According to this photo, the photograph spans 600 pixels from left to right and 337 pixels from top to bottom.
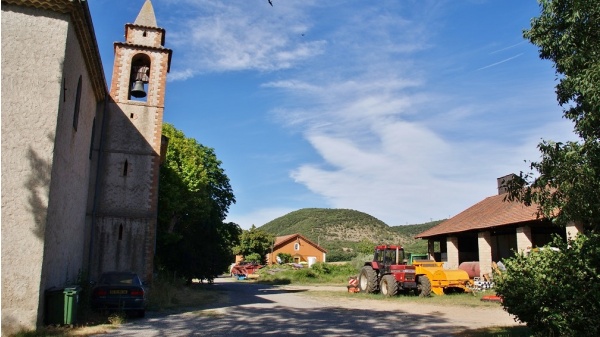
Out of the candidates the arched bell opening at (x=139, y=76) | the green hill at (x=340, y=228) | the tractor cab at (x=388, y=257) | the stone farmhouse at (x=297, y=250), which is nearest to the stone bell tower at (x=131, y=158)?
the arched bell opening at (x=139, y=76)

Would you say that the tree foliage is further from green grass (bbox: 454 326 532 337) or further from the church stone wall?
the church stone wall

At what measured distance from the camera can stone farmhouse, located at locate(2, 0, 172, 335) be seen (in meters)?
10.4

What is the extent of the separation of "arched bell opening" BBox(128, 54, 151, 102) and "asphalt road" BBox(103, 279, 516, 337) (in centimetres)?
967

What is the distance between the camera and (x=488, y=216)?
2645cm

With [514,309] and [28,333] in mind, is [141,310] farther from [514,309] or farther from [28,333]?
[514,309]

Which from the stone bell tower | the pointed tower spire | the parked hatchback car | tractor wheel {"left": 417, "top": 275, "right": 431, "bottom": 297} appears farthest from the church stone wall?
tractor wheel {"left": 417, "top": 275, "right": 431, "bottom": 297}

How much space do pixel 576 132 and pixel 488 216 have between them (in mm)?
14790

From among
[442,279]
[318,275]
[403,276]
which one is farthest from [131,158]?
[318,275]

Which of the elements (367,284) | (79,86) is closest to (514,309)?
(79,86)

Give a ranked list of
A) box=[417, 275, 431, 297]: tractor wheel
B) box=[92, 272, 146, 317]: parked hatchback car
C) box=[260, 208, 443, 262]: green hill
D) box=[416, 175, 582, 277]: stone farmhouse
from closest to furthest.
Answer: box=[92, 272, 146, 317]: parked hatchback car → box=[417, 275, 431, 297]: tractor wheel → box=[416, 175, 582, 277]: stone farmhouse → box=[260, 208, 443, 262]: green hill

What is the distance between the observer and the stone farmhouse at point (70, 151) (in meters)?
10.4

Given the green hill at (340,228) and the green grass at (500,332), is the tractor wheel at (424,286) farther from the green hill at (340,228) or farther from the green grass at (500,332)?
the green hill at (340,228)

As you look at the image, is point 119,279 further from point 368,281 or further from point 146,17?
point 146,17

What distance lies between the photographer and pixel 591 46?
34.6ft
